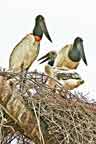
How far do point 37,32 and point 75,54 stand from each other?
0.47m

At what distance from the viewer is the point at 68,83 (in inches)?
198

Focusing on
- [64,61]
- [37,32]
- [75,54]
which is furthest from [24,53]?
[75,54]

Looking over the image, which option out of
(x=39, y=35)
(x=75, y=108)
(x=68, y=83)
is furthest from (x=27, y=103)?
(x=39, y=35)

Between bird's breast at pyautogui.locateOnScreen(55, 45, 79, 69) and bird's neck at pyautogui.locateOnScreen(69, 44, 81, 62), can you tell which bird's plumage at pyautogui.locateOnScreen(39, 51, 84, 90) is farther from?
bird's neck at pyautogui.locateOnScreen(69, 44, 81, 62)

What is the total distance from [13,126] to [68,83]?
1.26 m

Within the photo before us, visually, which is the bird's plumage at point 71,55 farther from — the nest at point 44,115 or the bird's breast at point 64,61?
the nest at point 44,115

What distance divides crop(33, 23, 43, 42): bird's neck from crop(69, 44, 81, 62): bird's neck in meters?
0.38

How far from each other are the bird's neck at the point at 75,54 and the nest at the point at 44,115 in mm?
1519

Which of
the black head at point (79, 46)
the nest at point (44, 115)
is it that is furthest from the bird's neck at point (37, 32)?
the nest at point (44, 115)

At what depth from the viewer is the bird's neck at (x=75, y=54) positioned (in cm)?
560

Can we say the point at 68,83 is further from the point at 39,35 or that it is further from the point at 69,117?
the point at 69,117

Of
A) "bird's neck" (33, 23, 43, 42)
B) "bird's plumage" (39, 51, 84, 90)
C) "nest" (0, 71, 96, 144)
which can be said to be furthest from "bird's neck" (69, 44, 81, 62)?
"nest" (0, 71, 96, 144)

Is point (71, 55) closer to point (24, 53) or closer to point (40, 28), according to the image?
point (40, 28)

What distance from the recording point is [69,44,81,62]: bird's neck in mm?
5598
